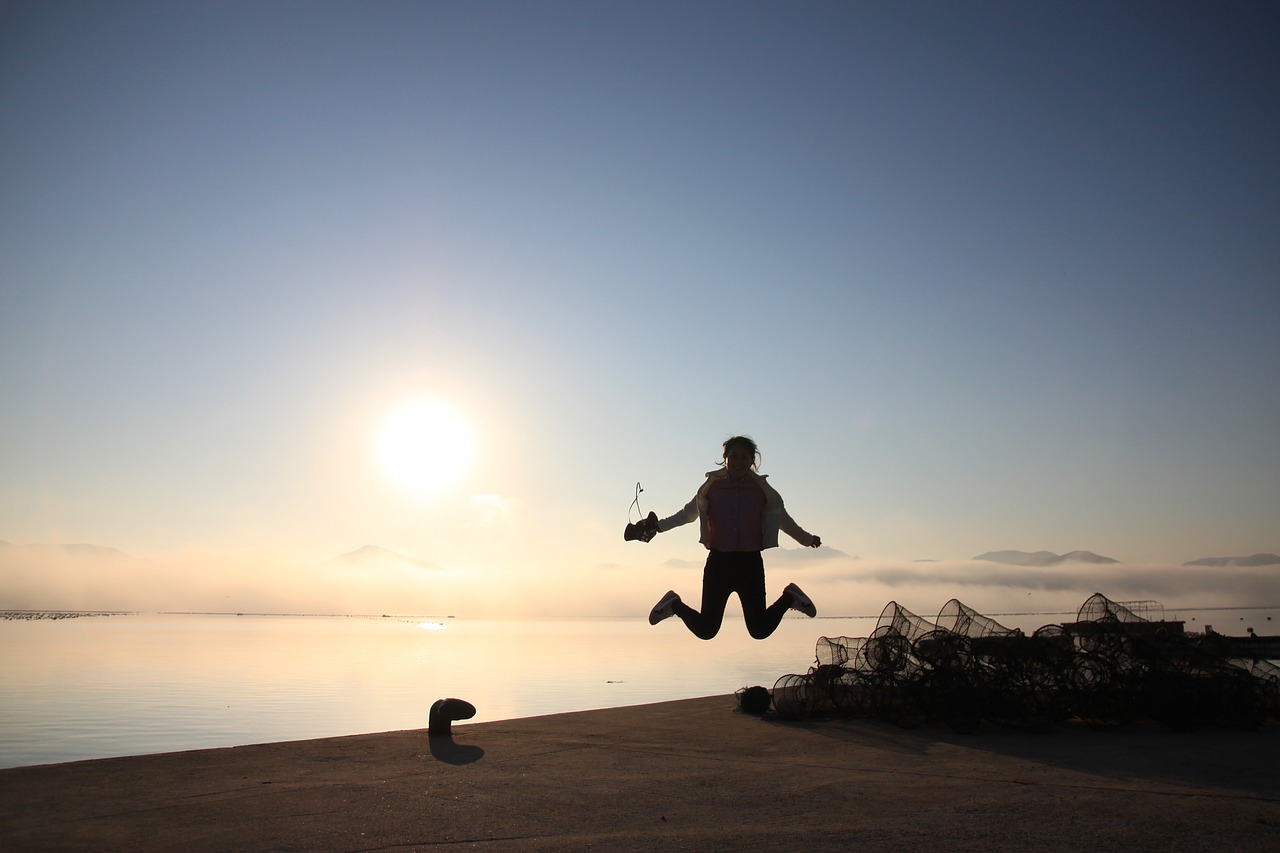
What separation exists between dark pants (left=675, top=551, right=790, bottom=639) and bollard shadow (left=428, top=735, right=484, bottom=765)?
3.25 metres

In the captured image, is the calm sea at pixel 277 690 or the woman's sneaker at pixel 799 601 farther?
the calm sea at pixel 277 690

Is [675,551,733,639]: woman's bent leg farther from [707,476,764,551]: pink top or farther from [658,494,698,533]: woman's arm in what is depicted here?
[658,494,698,533]: woman's arm

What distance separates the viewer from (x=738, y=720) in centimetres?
1041

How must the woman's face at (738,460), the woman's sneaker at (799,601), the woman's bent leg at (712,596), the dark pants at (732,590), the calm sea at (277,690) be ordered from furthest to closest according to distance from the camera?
the calm sea at (277,690)
the woman's face at (738,460)
the woman's bent leg at (712,596)
the dark pants at (732,590)
the woman's sneaker at (799,601)

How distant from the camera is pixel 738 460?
36.7 feet

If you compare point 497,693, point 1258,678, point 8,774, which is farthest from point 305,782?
point 497,693

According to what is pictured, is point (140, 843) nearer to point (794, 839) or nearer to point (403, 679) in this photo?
point (794, 839)

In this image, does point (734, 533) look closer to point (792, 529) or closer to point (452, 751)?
point (792, 529)

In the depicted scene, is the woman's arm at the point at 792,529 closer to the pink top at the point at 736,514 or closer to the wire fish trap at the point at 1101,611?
the pink top at the point at 736,514

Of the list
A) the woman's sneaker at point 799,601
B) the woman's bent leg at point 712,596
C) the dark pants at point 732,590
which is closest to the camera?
the woman's sneaker at point 799,601

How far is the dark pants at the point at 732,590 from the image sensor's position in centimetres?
1077

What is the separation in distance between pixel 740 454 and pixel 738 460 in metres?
0.10

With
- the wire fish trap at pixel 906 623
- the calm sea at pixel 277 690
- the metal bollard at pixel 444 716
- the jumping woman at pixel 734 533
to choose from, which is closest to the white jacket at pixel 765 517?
the jumping woman at pixel 734 533

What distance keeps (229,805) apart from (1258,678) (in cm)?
1005
